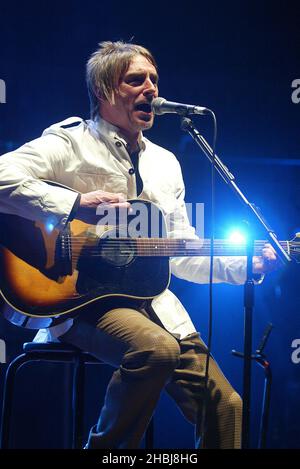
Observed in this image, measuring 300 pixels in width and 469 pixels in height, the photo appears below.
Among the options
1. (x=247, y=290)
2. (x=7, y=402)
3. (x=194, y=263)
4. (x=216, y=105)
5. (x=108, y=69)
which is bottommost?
(x=7, y=402)

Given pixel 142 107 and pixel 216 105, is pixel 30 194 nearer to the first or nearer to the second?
pixel 142 107

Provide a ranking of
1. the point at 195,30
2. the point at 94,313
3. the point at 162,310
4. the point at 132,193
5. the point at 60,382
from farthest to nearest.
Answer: the point at 195,30, the point at 60,382, the point at 132,193, the point at 162,310, the point at 94,313

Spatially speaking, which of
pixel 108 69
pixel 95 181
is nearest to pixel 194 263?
pixel 95 181

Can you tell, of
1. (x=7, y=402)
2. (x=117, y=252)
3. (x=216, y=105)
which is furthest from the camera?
(x=216, y=105)

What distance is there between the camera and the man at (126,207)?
225cm

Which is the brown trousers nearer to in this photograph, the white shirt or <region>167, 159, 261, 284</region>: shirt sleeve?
the white shirt

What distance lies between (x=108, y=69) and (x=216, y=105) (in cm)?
115

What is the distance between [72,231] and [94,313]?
0.33 meters

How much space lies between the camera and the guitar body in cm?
238

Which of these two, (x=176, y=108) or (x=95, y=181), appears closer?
Answer: (x=176, y=108)

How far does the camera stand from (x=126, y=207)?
2504 mm

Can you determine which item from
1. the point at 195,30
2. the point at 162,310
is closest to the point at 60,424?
the point at 162,310

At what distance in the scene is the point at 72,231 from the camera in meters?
2.50

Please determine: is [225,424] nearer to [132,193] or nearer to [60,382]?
[132,193]
